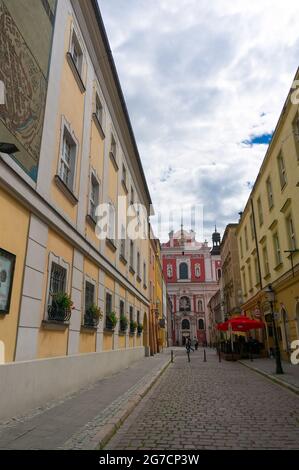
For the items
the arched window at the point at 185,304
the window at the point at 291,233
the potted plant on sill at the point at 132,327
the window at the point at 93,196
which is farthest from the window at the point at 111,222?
the arched window at the point at 185,304

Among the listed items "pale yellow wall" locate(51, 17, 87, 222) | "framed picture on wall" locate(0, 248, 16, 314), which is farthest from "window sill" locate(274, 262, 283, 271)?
"framed picture on wall" locate(0, 248, 16, 314)

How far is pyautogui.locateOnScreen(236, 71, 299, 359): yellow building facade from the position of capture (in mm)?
16844

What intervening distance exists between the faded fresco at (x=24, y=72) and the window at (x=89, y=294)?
4.97m

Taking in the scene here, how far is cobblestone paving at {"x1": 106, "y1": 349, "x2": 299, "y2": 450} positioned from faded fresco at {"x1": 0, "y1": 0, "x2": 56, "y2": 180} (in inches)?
216

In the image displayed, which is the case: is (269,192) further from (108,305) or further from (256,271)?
(108,305)

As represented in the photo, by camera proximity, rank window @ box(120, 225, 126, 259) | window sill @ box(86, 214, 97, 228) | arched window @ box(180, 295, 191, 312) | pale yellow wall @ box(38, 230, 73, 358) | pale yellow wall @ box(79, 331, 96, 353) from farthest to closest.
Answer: arched window @ box(180, 295, 191, 312), window @ box(120, 225, 126, 259), window sill @ box(86, 214, 97, 228), pale yellow wall @ box(79, 331, 96, 353), pale yellow wall @ box(38, 230, 73, 358)

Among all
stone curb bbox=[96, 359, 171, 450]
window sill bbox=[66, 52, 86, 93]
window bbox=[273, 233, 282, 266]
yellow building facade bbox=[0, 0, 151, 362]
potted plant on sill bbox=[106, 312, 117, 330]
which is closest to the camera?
stone curb bbox=[96, 359, 171, 450]

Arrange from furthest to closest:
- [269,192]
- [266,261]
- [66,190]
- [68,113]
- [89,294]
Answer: [266,261] < [269,192] < [89,294] < [68,113] < [66,190]

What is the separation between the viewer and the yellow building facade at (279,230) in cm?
1684

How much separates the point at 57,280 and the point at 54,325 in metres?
1.23

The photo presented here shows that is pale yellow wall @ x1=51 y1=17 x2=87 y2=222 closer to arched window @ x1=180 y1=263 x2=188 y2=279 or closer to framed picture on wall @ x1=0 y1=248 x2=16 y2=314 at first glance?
framed picture on wall @ x1=0 y1=248 x2=16 y2=314

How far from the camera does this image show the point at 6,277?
256 inches

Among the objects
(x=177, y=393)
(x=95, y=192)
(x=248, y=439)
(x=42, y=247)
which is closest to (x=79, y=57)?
(x=95, y=192)

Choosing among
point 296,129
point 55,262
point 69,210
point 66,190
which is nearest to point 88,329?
point 55,262
